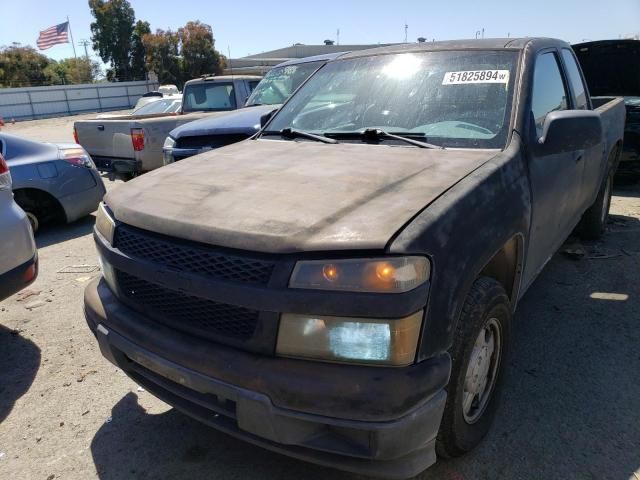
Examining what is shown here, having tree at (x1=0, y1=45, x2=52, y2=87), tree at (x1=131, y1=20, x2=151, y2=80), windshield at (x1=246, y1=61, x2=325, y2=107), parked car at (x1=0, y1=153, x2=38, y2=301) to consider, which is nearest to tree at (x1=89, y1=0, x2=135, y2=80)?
tree at (x1=131, y1=20, x2=151, y2=80)

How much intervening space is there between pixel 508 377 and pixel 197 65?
152 feet

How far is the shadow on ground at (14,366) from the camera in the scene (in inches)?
118

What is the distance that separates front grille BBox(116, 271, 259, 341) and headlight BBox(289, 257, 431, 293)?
248 millimetres

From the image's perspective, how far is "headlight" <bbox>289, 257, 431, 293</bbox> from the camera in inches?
Answer: 67.4

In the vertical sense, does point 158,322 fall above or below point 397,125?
below

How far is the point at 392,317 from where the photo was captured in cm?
170

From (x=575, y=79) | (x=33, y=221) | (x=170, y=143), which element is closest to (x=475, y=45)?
(x=575, y=79)

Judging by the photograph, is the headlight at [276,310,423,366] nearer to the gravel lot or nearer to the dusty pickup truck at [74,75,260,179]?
the gravel lot

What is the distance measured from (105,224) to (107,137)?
619 cm

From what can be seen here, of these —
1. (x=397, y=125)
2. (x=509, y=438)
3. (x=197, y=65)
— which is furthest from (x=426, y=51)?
(x=197, y=65)

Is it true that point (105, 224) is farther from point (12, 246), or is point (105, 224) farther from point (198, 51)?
point (198, 51)

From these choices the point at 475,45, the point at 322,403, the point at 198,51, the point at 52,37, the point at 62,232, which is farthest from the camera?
the point at 198,51

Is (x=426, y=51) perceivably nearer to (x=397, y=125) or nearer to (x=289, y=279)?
(x=397, y=125)

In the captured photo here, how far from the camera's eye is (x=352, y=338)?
1.75 meters
